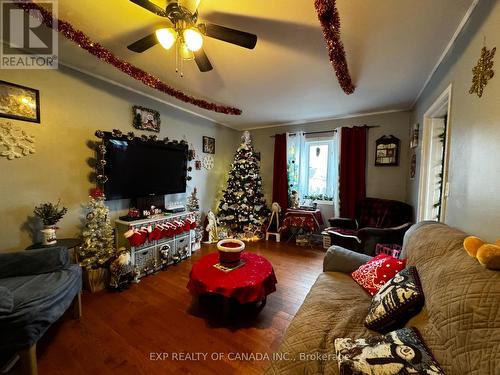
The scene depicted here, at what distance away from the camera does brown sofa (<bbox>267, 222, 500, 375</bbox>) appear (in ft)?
2.35

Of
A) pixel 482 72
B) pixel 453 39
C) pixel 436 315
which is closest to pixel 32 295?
pixel 436 315

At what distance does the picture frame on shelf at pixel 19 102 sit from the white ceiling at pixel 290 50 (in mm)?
501

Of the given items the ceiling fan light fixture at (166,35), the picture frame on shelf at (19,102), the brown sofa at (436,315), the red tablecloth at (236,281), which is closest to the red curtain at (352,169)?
the brown sofa at (436,315)

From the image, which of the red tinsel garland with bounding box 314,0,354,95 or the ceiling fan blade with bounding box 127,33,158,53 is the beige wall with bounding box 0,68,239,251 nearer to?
the ceiling fan blade with bounding box 127,33,158,53

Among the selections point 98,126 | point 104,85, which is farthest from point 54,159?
point 104,85

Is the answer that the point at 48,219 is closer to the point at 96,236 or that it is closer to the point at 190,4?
the point at 96,236

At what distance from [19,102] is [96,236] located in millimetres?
1473

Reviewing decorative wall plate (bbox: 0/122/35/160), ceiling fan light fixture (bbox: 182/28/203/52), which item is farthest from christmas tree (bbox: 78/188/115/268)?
ceiling fan light fixture (bbox: 182/28/203/52)

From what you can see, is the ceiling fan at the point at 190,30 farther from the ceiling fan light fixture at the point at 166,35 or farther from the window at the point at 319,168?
the window at the point at 319,168

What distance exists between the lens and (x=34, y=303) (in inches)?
53.2

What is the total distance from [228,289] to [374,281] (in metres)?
1.10

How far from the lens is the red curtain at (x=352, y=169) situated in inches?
149

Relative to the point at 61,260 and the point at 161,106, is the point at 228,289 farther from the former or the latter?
the point at 161,106

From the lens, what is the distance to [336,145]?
3998 millimetres
